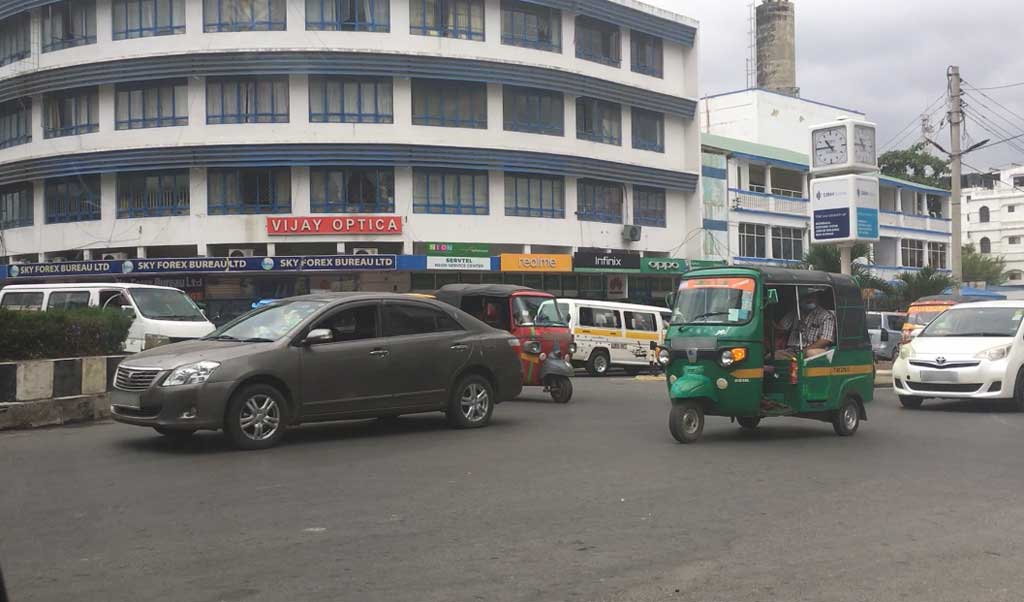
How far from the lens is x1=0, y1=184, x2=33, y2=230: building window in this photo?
129 feet

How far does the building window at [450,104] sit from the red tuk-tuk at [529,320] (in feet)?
66.2

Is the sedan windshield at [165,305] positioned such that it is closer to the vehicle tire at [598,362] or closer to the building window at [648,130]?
the vehicle tire at [598,362]

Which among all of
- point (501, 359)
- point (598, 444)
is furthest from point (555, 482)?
point (501, 359)

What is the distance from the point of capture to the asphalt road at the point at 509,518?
206 inches

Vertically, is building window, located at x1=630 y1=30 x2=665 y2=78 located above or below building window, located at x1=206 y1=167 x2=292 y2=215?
above

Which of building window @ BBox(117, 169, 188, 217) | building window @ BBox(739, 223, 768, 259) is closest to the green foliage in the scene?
building window @ BBox(117, 169, 188, 217)

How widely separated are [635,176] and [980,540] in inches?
1469

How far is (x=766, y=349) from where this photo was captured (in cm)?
1151

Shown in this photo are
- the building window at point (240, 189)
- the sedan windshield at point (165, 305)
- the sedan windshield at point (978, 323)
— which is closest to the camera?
the sedan windshield at point (978, 323)

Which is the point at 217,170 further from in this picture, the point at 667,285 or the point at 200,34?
the point at 667,285

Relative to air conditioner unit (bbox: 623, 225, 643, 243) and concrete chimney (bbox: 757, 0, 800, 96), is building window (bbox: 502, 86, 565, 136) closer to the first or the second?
air conditioner unit (bbox: 623, 225, 643, 243)

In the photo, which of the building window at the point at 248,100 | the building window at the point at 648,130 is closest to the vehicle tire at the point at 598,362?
the building window at the point at 248,100

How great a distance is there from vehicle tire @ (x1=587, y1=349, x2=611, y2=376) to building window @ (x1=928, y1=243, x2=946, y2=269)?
42.6m

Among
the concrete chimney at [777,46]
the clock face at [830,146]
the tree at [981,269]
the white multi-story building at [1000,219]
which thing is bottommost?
the tree at [981,269]
